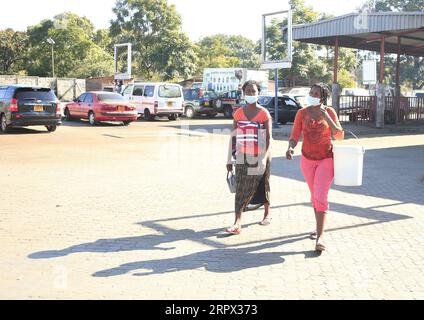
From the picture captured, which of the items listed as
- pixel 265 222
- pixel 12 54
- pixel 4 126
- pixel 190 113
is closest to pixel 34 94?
pixel 4 126

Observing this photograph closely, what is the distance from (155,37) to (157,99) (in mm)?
34099

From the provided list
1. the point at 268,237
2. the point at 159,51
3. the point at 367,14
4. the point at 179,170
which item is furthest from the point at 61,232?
the point at 159,51

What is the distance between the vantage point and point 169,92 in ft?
86.7

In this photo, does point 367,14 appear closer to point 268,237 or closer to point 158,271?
point 268,237

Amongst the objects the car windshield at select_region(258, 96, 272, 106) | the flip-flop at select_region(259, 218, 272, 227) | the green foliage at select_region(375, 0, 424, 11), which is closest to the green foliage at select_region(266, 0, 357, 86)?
the green foliage at select_region(375, 0, 424, 11)

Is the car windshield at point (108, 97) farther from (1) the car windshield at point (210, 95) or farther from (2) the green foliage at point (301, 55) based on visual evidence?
(2) the green foliage at point (301, 55)

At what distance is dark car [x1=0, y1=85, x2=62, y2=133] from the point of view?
18531 millimetres

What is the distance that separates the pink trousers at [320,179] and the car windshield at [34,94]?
14.9 metres

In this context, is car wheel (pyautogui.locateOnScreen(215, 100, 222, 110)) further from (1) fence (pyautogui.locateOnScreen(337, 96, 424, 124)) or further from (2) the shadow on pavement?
(2) the shadow on pavement

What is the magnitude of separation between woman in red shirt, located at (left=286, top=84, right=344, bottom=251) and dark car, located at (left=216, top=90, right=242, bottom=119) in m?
24.0

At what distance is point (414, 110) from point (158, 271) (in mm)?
24190

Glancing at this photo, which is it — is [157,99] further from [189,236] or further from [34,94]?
[189,236]

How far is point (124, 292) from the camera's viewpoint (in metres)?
4.55

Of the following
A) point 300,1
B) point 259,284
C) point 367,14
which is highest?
point 300,1
